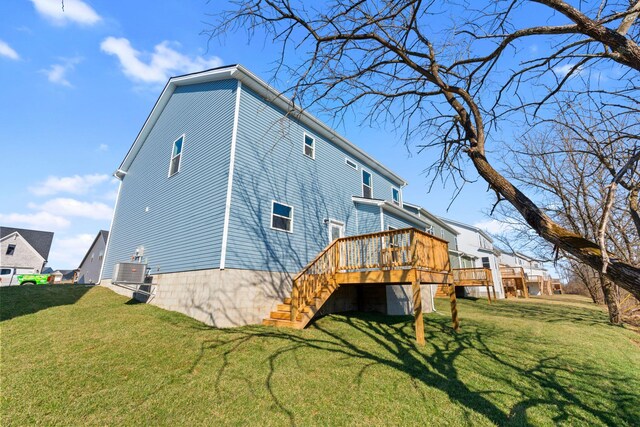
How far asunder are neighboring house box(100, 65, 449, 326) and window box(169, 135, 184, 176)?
0.18ft

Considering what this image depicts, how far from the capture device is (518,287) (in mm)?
25641

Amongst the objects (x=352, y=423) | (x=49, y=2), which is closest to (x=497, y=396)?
(x=352, y=423)

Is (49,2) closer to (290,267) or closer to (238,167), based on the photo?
(238,167)

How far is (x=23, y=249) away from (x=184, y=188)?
33.7 m

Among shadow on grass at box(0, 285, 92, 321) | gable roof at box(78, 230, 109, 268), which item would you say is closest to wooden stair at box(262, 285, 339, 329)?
shadow on grass at box(0, 285, 92, 321)

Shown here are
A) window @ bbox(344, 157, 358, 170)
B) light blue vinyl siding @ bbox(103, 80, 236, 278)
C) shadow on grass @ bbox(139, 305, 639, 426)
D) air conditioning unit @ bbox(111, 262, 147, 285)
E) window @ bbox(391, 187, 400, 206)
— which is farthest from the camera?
window @ bbox(391, 187, 400, 206)

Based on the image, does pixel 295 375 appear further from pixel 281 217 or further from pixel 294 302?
pixel 281 217

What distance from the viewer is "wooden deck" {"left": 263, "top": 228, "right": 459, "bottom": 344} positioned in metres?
7.39

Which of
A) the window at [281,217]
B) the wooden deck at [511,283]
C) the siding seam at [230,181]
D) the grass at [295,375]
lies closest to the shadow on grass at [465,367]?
the grass at [295,375]

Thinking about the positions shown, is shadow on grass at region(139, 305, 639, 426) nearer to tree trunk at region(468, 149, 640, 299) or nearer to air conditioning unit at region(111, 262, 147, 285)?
tree trunk at region(468, 149, 640, 299)

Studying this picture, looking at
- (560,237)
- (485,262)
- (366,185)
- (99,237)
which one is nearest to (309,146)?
(366,185)

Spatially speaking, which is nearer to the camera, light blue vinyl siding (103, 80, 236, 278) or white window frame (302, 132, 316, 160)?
light blue vinyl siding (103, 80, 236, 278)

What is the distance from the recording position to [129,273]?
30.8 ft

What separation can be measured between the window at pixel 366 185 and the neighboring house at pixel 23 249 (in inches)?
1449
